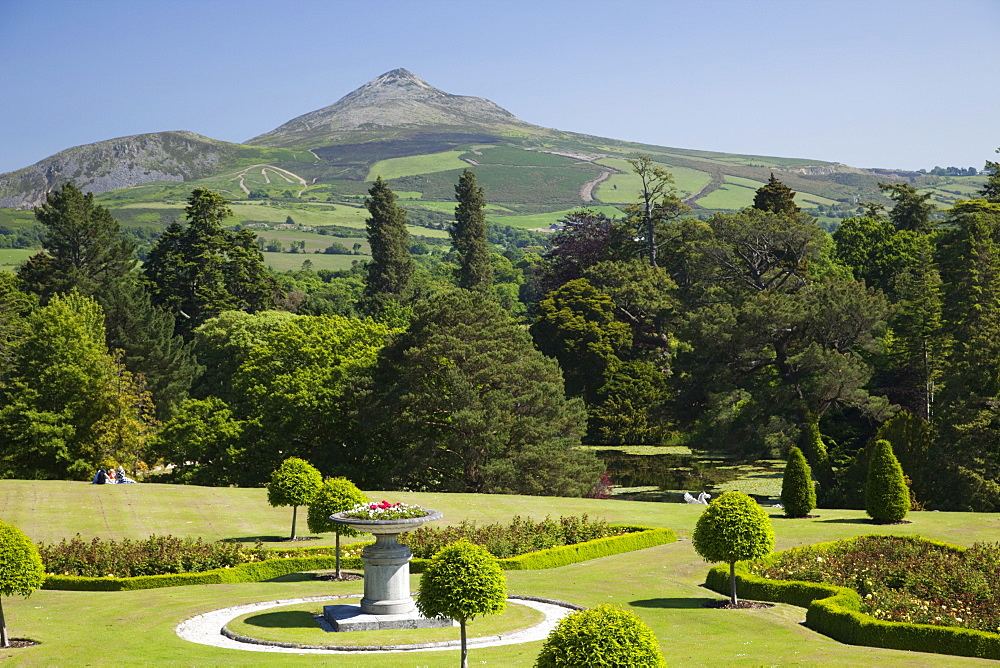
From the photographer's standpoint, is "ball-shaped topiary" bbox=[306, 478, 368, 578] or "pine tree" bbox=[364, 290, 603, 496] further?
"pine tree" bbox=[364, 290, 603, 496]

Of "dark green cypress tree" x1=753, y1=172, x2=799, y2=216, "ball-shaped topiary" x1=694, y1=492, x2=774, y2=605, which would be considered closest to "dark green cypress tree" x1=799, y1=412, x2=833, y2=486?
"ball-shaped topiary" x1=694, y1=492, x2=774, y2=605

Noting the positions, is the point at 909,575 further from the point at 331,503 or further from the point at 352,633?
A: the point at 331,503

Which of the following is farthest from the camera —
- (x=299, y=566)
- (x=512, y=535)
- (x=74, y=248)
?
(x=74, y=248)

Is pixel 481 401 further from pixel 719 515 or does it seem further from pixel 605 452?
pixel 719 515

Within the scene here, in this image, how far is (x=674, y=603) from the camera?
2572 cm

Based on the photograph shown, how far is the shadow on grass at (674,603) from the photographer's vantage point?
25.3 m

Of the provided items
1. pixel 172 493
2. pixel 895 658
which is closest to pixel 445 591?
pixel 895 658

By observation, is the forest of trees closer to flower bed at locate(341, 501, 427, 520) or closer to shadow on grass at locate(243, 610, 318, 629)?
flower bed at locate(341, 501, 427, 520)

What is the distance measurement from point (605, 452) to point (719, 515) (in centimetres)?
5474

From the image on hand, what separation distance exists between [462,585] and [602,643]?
649 cm

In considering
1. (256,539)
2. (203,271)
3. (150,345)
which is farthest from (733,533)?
(203,271)

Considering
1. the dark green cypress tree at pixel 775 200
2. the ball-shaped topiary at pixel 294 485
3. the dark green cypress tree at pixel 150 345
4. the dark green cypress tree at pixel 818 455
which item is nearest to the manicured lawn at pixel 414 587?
the ball-shaped topiary at pixel 294 485

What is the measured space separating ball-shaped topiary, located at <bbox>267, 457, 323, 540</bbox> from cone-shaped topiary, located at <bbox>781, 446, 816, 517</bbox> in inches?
732

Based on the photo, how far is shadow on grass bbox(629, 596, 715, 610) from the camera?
995 inches
